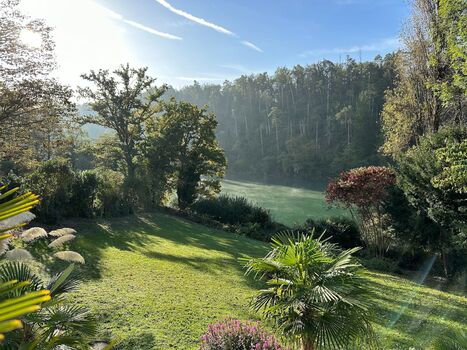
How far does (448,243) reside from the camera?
615 inches

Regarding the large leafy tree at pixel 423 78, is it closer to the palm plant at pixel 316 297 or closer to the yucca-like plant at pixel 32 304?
the palm plant at pixel 316 297

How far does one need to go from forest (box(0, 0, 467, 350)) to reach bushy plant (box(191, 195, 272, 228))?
15cm

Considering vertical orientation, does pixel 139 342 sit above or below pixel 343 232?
above

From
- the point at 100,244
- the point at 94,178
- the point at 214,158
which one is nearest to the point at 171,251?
the point at 100,244

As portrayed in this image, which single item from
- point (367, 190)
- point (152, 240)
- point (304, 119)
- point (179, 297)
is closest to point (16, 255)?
point (179, 297)

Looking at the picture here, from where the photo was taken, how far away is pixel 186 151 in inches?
1281

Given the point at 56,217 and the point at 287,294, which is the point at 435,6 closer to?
the point at 287,294

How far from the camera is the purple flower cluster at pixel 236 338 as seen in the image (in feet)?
15.4

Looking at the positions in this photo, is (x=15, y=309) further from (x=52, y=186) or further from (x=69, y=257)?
(x=52, y=186)

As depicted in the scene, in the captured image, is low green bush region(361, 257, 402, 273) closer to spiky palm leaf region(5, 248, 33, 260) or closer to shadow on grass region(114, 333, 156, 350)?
shadow on grass region(114, 333, 156, 350)

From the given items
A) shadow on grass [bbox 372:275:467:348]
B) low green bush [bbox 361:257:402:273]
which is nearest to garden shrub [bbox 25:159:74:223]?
shadow on grass [bbox 372:275:467:348]

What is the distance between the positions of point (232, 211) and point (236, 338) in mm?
23939

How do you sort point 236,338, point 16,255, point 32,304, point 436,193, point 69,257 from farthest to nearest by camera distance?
point 436,193
point 69,257
point 16,255
point 236,338
point 32,304

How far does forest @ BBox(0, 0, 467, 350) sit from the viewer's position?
4.07 meters
